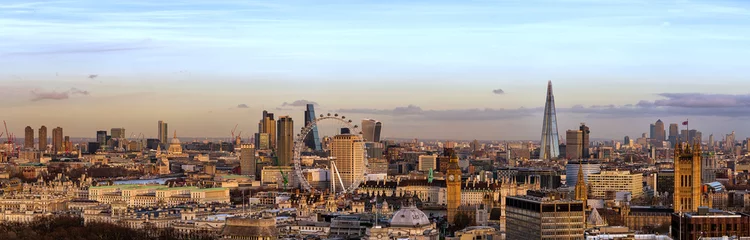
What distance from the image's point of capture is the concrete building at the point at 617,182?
14000 cm

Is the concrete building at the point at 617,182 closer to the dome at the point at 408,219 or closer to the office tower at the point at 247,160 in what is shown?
the dome at the point at 408,219

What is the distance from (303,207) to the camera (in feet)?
357

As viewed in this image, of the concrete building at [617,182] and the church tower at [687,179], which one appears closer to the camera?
the church tower at [687,179]

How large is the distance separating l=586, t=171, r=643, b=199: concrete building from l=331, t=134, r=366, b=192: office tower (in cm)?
2208

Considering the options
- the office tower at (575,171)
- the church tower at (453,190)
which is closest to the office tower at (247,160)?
the office tower at (575,171)

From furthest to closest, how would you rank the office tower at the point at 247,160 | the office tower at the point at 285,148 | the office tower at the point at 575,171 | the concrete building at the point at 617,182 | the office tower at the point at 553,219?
the office tower at the point at 247,160 < the office tower at the point at 285,148 < the office tower at the point at 575,171 < the concrete building at the point at 617,182 < the office tower at the point at 553,219

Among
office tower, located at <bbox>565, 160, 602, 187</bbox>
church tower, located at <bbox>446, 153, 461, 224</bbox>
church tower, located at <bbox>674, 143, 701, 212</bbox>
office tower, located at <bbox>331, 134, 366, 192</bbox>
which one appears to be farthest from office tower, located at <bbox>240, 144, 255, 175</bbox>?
church tower, located at <bbox>674, 143, 701, 212</bbox>

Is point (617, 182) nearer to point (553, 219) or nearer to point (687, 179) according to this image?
point (687, 179)

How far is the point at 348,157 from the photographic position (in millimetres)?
151375

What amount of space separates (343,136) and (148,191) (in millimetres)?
23992

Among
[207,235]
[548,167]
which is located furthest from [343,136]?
[207,235]

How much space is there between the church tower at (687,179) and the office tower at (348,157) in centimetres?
5509

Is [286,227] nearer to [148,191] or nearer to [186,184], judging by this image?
[148,191]

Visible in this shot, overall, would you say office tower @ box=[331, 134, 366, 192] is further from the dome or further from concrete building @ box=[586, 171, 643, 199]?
the dome
